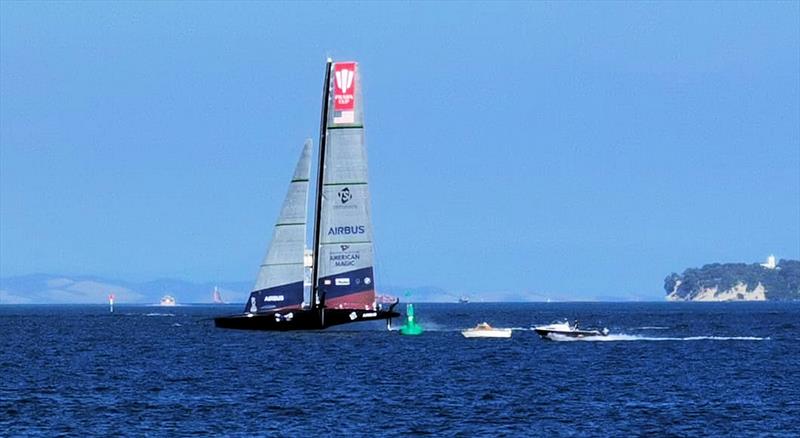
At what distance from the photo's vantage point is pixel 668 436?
186 feet

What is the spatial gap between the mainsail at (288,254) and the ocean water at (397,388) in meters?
3.63

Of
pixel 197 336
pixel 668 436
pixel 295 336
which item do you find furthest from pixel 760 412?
pixel 197 336

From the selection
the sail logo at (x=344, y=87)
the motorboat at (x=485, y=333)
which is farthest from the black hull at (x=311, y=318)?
the sail logo at (x=344, y=87)

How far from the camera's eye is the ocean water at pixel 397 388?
59750mm

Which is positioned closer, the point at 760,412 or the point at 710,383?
the point at 760,412

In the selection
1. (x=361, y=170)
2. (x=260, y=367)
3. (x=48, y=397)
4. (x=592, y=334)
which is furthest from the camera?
(x=592, y=334)

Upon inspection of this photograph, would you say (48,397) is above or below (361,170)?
below

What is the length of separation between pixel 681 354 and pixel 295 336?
3333cm

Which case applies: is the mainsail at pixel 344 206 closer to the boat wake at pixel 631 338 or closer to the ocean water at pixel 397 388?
the ocean water at pixel 397 388

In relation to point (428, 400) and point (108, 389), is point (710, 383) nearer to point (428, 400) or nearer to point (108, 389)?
point (428, 400)

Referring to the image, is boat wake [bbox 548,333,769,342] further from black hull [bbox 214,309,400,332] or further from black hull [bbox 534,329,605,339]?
black hull [bbox 214,309,400,332]

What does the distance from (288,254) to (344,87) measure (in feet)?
44.4

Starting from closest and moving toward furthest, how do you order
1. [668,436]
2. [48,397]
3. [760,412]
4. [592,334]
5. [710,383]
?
[668,436]
[760,412]
[48,397]
[710,383]
[592,334]

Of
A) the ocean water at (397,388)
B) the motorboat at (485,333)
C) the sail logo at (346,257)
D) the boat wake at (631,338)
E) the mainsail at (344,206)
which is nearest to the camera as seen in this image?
the ocean water at (397,388)
